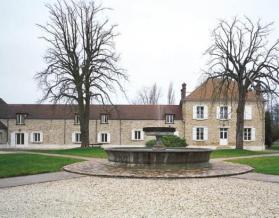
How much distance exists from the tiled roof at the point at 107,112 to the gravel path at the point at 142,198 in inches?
1312

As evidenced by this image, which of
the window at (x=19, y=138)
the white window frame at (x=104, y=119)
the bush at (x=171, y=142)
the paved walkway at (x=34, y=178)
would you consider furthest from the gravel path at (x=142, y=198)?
the window at (x=19, y=138)

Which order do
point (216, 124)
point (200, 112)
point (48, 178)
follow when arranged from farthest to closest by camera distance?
1. point (200, 112)
2. point (216, 124)
3. point (48, 178)

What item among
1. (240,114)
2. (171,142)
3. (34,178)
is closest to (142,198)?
(34,178)

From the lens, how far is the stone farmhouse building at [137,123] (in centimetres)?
4501

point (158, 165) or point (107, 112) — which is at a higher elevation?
point (107, 112)

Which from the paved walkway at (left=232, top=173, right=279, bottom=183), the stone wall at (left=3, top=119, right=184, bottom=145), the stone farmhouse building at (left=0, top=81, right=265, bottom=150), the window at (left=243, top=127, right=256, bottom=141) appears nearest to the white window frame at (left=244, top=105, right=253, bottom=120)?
the stone farmhouse building at (left=0, top=81, right=265, bottom=150)

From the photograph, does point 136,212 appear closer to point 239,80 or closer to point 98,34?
point 239,80

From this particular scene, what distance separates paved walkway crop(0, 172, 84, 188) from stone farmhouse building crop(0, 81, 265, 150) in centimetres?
3000

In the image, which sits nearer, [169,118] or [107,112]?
[169,118]

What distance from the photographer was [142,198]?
9.74 metres

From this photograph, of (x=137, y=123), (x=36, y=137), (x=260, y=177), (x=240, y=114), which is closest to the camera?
(x=260, y=177)

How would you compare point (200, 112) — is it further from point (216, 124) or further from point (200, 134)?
point (200, 134)

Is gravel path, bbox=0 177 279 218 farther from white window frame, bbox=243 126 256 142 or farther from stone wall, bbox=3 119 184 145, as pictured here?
white window frame, bbox=243 126 256 142

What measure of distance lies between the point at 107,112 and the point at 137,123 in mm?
3649
